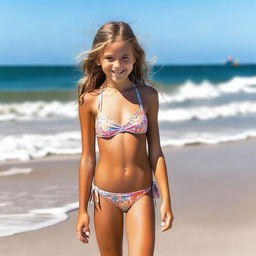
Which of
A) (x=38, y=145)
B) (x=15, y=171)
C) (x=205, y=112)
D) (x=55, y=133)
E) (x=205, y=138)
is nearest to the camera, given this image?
(x=15, y=171)

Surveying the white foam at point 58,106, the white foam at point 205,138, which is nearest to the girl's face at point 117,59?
the white foam at point 205,138

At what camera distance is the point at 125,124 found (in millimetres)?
3186

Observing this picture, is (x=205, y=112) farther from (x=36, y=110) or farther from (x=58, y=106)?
(x=58, y=106)

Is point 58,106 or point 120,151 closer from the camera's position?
point 120,151

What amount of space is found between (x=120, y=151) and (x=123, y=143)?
4 centimetres

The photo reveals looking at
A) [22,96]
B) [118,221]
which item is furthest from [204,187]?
[22,96]

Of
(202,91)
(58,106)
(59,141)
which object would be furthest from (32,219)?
(202,91)

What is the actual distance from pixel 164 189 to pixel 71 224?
267cm

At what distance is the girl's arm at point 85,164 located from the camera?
127 inches

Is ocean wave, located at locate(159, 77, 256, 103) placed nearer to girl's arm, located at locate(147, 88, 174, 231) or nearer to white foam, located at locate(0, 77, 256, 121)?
white foam, located at locate(0, 77, 256, 121)

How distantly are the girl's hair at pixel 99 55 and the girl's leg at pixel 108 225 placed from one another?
0.54 meters

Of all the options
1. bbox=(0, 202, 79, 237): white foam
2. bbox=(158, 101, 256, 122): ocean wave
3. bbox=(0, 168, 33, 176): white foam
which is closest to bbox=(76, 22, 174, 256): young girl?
bbox=(0, 202, 79, 237): white foam

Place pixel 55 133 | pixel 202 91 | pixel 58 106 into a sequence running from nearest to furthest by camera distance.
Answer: pixel 55 133 → pixel 58 106 → pixel 202 91

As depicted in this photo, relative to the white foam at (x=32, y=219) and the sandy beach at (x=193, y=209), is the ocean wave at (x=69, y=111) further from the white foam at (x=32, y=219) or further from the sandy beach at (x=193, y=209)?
the white foam at (x=32, y=219)
